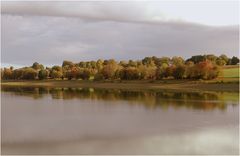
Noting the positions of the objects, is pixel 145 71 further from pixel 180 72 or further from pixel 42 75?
pixel 42 75

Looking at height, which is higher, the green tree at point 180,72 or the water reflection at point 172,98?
the green tree at point 180,72

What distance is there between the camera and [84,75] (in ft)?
355

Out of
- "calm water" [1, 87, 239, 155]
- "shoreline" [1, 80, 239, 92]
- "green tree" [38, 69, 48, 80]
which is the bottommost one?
"shoreline" [1, 80, 239, 92]

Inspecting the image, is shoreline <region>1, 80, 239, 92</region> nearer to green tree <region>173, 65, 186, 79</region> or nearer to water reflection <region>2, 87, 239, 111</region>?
green tree <region>173, 65, 186, 79</region>

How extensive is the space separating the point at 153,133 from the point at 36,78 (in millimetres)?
109877

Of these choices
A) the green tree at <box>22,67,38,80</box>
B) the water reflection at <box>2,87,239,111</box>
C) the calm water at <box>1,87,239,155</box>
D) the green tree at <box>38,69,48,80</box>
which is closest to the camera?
the calm water at <box>1,87,239,155</box>

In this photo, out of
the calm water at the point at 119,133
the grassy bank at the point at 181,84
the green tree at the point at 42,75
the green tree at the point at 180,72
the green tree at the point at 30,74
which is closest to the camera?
the calm water at the point at 119,133

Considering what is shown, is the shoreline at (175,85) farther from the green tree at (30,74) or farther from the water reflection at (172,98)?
the green tree at (30,74)

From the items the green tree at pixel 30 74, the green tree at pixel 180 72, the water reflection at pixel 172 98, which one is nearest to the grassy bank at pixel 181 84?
the green tree at pixel 180 72

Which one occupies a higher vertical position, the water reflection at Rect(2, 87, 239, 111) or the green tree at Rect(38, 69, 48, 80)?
the green tree at Rect(38, 69, 48, 80)

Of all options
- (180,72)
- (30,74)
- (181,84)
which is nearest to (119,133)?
(181,84)

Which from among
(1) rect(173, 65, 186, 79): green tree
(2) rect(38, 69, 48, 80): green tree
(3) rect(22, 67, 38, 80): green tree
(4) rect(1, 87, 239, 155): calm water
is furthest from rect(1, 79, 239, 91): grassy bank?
(4) rect(1, 87, 239, 155): calm water

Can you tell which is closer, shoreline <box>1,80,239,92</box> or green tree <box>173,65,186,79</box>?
shoreline <box>1,80,239,92</box>

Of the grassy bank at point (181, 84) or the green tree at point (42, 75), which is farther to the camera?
the green tree at point (42, 75)
